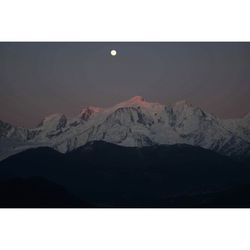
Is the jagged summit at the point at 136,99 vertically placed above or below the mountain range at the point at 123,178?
above

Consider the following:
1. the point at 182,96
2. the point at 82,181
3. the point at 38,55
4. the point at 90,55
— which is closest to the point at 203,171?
the point at 182,96

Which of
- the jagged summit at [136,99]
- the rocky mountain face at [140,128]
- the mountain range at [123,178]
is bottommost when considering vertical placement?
the mountain range at [123,178]

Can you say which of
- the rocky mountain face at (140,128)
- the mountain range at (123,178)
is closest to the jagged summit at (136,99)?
the rocky mountain face at (140,128)

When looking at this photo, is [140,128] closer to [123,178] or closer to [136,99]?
[136,99]

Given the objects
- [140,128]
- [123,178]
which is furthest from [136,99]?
[123,178]

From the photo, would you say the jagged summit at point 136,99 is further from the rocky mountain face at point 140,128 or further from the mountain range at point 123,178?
the mountain range at point 123,178

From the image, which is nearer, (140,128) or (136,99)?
(136,99)

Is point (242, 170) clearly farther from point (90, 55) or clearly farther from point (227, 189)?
point (90, 55)

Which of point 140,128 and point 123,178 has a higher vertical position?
point 140,128
